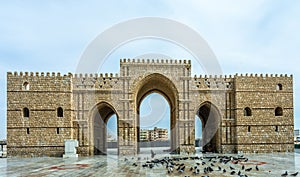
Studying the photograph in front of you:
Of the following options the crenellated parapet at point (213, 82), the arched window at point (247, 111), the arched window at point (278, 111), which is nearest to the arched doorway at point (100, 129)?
the crenellated parapet at point (213, 82)

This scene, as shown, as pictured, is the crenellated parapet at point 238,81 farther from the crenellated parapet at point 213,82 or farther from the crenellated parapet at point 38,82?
the crenellated parapet at point 38,82

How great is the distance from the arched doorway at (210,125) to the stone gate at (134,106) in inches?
11.7

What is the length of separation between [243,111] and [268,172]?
40.8 feet

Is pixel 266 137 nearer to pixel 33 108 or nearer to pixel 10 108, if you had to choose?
pixel 33 108

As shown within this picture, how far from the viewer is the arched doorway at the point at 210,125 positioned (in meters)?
26.6

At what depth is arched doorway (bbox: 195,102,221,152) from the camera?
87.4ft

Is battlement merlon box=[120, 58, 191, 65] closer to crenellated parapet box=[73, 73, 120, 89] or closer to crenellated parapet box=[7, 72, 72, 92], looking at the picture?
crenellated parapet box=[73, 73, 120, 89]

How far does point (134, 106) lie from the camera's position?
2577 cm

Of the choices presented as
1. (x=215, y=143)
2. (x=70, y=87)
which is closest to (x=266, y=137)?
(x=215, y=143)

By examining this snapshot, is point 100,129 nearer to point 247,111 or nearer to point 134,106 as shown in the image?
point 134,106

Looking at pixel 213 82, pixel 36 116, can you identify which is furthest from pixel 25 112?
pixel 213 82

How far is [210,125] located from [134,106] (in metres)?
9.44

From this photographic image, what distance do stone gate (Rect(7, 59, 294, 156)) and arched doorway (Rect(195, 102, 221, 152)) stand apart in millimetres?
298

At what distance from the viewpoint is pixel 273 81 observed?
26203 millimetres
